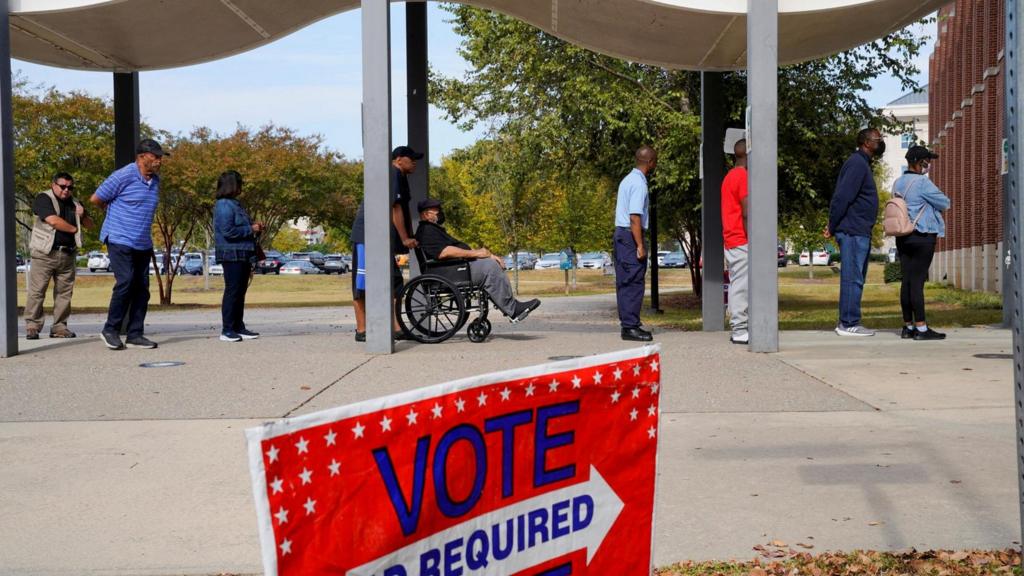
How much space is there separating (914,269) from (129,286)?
799cm

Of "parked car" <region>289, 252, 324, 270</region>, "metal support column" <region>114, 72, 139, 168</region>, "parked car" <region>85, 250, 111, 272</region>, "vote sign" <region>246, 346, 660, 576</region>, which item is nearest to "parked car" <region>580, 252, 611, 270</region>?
"parked car" <region>289, 252, 324, 270</region>

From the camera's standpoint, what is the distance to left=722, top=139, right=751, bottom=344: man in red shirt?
11008mm

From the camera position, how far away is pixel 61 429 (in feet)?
22.2

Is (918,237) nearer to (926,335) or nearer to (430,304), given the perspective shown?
(926,335)

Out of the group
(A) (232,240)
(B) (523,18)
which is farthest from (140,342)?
(B) (523,18)

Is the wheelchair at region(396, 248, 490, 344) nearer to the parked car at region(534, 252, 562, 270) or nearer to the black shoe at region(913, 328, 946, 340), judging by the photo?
the black shoe at region(913, 328, 946, 340)

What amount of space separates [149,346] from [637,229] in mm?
5106

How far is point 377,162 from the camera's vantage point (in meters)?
10.5

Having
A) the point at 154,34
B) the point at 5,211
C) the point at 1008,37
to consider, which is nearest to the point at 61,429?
the point at 5,211

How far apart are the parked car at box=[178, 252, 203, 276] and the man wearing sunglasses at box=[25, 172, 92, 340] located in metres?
64.8

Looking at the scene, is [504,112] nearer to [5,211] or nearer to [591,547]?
[5,211]

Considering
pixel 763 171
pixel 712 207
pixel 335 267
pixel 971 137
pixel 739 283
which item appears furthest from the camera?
pixel 335 267

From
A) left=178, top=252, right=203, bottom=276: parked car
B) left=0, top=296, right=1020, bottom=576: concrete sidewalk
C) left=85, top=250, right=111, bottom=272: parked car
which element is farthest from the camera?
left=85, top=250, right=111, bottom=272: parked car

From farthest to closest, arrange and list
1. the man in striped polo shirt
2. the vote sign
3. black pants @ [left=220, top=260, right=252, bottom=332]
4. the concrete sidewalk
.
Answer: black pants @ [left=220, top=260, right=252, bottom=332]
the man in striped polo shirt
the concrete sidewalk
the vote sign
